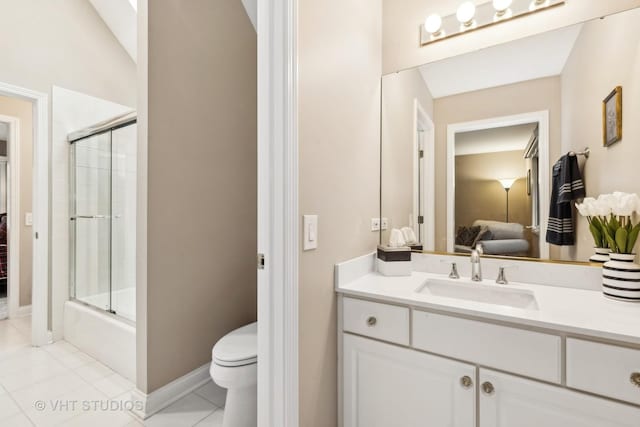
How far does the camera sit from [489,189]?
5.08 ft

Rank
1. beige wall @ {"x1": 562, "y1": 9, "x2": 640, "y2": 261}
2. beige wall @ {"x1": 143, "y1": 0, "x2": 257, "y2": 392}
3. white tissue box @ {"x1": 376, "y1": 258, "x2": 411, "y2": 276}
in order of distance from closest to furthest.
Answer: beige wall @ {"x1": 562, "y1": 9, "x2": 640, "y2": 261}
white tissue box @ {"x1": 376, "y1": 258, "x2": 411, "y2": 276}
beige wall @ {"x1": 143, "y1": 0, "x2": 257, "y2": 392}

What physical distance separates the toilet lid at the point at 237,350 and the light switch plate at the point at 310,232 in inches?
27.6

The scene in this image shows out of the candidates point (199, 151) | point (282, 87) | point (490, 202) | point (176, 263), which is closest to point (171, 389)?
point (176, 263)

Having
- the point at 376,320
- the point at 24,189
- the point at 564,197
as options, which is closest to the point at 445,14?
the point at 564,197

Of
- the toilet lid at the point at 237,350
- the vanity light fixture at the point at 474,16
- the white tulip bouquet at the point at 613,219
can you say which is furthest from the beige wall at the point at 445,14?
the toilet lid at the point at 237,350

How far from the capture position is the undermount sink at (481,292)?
4.25 feet

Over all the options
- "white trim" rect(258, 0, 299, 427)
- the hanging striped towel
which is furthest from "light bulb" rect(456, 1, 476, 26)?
"white trim" rect(258, 0, 299, 427)

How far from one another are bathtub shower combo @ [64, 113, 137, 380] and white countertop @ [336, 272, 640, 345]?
5.97 ft

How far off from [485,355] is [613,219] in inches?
30.6

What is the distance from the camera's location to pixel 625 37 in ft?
4.02

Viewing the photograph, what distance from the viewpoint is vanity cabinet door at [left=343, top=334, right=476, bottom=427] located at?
3.54ft

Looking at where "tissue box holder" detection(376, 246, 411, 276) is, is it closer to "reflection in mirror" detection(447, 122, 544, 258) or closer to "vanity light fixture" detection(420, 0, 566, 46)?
"reflection in mirror" detection(447, 122, 544, 258)

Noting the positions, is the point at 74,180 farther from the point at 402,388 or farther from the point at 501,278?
the point at 501,278

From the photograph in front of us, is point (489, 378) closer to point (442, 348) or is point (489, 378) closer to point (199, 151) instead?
point (442, 348)
